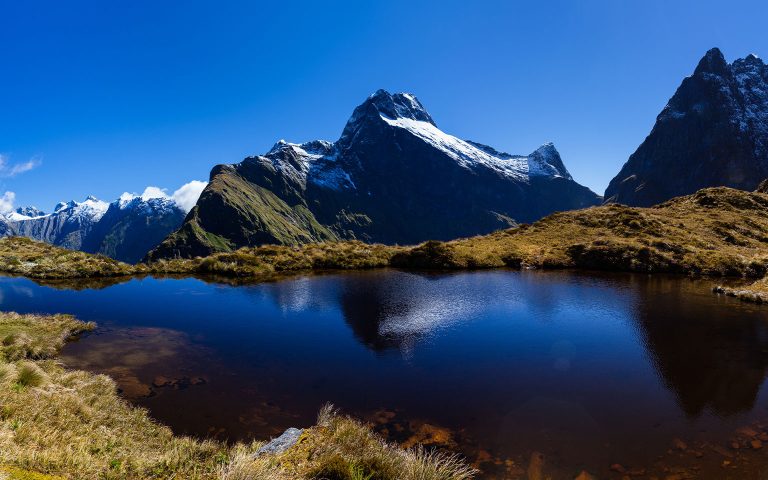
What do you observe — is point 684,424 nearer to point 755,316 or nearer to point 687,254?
point 755,316

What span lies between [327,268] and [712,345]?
4030 cm

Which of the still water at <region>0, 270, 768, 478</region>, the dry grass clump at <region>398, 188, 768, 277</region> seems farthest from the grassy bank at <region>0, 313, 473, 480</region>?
the dry grass clump at <region>398, 188, 768, 277</region>

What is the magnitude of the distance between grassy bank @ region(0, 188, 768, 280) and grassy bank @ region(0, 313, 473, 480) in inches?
1310

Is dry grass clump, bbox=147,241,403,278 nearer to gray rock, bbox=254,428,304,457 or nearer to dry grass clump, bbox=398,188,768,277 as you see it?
dry grass clump, bbox=398,188,768,277

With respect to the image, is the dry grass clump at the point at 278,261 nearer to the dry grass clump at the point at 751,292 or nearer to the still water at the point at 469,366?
the still water at the point at 469,366

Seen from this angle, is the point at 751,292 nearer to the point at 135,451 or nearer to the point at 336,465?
the point at 336,465

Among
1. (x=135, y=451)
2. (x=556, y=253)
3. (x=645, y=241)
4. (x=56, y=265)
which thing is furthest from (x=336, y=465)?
(x=645, y=241)

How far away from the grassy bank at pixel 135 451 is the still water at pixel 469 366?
235cm

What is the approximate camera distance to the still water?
40.7 feet

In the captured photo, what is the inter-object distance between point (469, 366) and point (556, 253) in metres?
40.9

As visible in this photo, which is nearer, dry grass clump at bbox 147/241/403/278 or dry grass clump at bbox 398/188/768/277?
dry grass clump at bbox 398/188/768/277

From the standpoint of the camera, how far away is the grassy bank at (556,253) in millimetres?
44875

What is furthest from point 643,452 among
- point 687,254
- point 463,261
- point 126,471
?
point 687,254

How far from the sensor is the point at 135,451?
29.8ft
